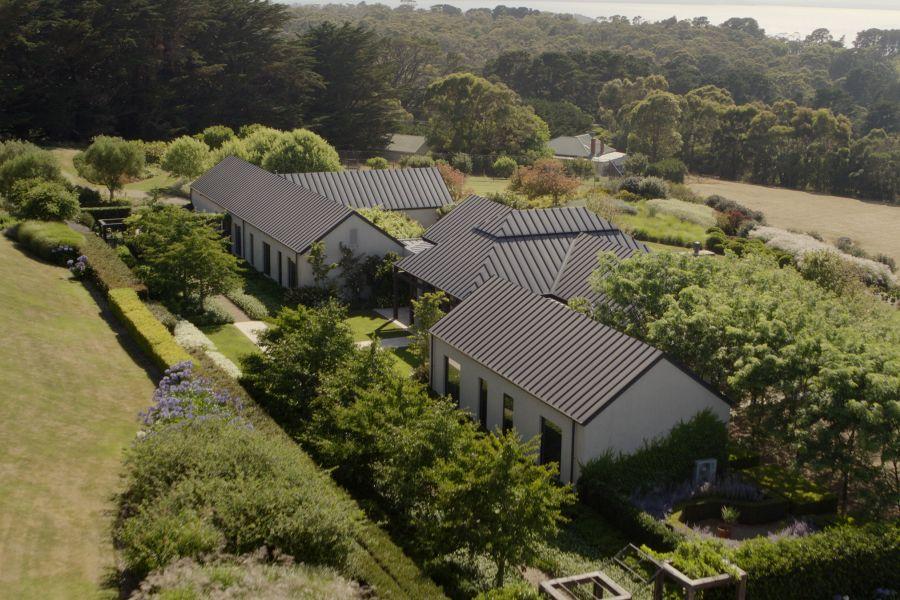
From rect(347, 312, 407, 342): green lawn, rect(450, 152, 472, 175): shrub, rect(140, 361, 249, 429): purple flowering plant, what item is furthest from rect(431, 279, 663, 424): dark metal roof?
rect(450, 152, 472, 175): shrub

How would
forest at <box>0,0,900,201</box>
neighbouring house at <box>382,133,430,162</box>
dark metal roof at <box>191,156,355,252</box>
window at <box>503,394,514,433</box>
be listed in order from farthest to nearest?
neighbouring house at <box>382,133,430,162</box> → forest at <box>0,0,900,201</box> → dark metal roof at <box>191,156,355,252</box> → window at <box>503,394,514,433</box>

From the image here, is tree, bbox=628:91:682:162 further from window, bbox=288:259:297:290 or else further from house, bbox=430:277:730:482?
house, bbox=430:277:730:482

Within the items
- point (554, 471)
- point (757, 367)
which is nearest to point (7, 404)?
point (554, 471)

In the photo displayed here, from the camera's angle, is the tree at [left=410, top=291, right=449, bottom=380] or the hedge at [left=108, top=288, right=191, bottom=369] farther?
the tree at [left=410, top=291, right=449, bottom=380]

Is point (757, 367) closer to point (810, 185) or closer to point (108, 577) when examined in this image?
point (108, 577)

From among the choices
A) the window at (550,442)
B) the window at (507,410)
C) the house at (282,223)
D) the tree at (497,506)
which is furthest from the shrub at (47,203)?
the tree at (497,506)

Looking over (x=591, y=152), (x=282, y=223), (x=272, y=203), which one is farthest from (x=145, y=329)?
(x=591, y=152)

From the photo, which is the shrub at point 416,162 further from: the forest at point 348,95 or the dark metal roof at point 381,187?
the dark metal roof at point 381,187
